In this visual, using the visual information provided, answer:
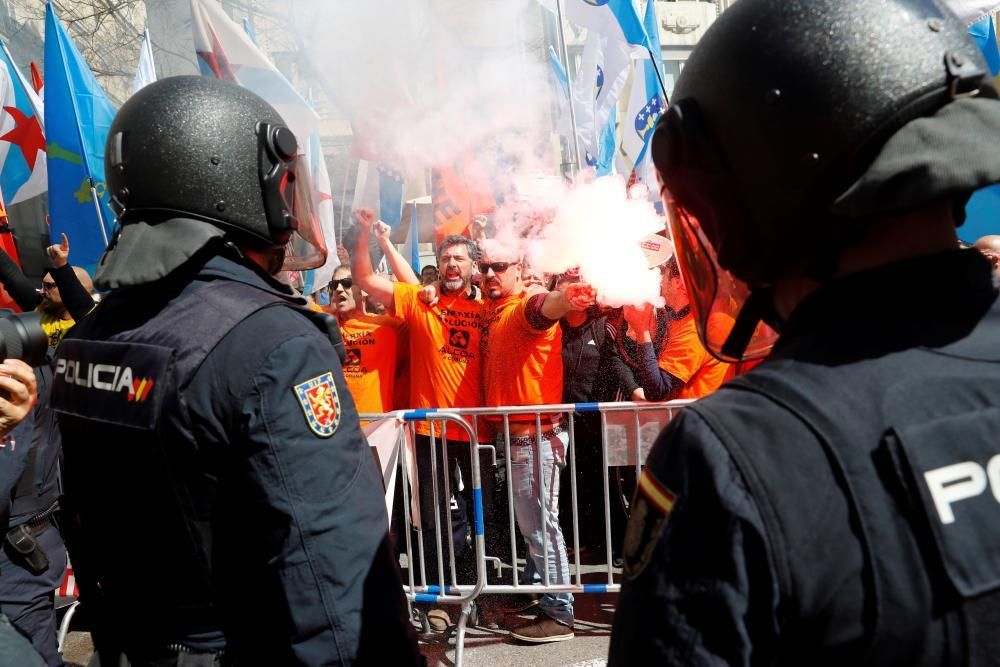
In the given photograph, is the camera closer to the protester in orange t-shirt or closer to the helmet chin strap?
the helmet chin strap

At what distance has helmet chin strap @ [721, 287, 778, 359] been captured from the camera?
1.20 m


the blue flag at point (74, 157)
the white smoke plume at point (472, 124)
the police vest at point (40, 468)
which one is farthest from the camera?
the blue flag at point (74, 157)

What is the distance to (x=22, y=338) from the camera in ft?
6.39

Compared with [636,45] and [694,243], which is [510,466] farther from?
[636,45]

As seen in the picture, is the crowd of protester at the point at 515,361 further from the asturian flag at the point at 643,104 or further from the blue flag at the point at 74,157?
the asturian flag at the point at 643,104

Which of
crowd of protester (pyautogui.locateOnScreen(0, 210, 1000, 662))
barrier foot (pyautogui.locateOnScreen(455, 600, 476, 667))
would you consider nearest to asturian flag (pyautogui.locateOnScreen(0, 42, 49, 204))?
crowd of protester (pyautogui.locateOnScreen(0, 210, 1000, 662))

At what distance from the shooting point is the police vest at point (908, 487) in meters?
0.82

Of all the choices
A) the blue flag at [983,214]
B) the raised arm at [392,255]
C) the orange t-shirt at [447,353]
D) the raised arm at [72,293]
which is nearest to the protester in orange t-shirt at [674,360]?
the orange t-shirt at [447,353]

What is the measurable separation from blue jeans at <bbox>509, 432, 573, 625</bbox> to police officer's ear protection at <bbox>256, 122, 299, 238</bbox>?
277cm

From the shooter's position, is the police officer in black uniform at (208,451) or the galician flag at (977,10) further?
the galician flag at (977,10)

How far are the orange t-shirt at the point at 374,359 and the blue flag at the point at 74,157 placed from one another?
2.54 metres

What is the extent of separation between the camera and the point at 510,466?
436cm

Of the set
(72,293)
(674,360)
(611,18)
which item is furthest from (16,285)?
(611,18)

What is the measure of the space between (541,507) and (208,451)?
10.4ft
